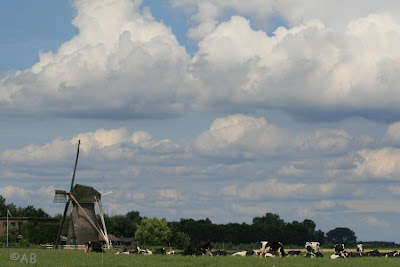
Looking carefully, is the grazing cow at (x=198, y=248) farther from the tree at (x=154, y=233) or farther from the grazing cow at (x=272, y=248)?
the tree at (x=154, y=233)

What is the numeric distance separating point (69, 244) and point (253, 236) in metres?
80.8

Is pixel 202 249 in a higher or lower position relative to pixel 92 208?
lower

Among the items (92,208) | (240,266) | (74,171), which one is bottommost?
(240,266)

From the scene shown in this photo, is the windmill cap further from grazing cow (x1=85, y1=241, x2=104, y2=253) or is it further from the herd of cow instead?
the herd of cow

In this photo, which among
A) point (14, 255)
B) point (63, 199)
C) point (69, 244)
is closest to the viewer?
point (14, 255)

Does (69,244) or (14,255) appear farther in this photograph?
(69,244)

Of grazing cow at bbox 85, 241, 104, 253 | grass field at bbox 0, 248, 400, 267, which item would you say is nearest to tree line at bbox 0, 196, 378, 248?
grazing cow at bbox 85, 241, 104, 253

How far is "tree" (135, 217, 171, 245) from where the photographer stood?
159 meters

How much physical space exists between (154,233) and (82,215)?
182 ft

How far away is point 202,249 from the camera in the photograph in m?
66.6

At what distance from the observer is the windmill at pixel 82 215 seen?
104812 mm

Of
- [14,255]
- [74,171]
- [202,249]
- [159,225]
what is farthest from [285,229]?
[14,255]

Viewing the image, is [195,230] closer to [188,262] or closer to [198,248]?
[198,248]

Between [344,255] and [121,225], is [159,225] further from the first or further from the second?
[344,255]
